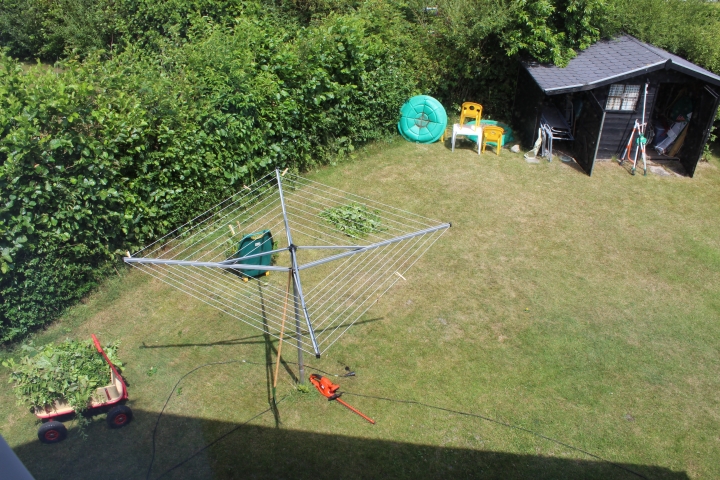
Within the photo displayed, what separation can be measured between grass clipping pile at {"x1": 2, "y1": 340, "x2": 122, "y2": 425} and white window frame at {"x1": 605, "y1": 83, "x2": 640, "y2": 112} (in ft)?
37.3

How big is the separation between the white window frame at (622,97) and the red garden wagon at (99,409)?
36.7 ft

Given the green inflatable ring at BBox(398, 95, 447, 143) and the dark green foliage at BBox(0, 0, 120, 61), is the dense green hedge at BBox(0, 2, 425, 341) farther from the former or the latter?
the dark green foliage at BBox(0, 0, 120, 61)

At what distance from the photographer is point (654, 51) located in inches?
466

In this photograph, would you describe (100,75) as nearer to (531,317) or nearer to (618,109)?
(531,317)

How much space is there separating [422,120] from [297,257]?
18.6ft

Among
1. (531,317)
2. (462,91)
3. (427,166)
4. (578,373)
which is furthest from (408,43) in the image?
(578,373)

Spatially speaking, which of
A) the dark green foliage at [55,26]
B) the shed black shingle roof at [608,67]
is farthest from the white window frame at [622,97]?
the dark green foliage at [55,26]

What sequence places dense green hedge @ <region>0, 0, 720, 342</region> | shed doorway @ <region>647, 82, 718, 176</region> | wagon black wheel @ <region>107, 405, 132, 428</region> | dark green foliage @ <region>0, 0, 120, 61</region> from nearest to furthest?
wagon black wheel @ <region>107, 405, 132, 428</region>
dense green hedge @ <region>0, 0, 720, 342</region>
shed doorway @ <region>647, 82, 718, 176</region>
dark green foliage @ <region>0, 0, 120, 61</region>

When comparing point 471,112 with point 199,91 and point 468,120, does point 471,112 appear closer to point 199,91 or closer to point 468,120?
point 468,120

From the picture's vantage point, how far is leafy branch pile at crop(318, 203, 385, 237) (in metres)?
9.56

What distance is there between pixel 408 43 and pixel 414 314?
337 inches

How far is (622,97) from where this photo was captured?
11766 millimetres

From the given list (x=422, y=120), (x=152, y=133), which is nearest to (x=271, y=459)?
(x=152, y=133)

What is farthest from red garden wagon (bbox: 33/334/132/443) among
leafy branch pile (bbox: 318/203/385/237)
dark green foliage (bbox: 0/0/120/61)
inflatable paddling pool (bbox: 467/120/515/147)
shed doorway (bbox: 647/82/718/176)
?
dark green foliage (bbox: 0/0/120/61)
